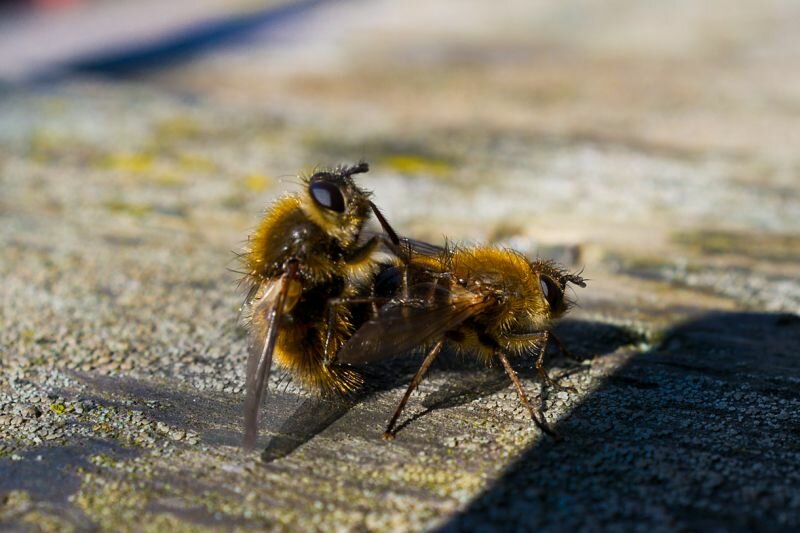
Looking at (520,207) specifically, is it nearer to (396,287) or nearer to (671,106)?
(396,287)

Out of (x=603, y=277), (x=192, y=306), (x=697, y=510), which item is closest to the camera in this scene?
(x=697, y=510)

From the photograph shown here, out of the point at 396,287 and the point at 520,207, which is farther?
the point at 520,207

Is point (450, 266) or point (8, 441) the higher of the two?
point (450, 266)

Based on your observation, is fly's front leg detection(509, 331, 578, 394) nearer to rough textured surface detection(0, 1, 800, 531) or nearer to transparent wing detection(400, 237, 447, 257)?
rough textured surface detection(0, 1, 800, 531)

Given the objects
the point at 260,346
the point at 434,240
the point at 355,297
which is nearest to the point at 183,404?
the point at 260,346

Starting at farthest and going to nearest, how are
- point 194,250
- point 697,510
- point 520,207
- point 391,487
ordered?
point 520,207
point 194,250
point 391,487
point 697,510

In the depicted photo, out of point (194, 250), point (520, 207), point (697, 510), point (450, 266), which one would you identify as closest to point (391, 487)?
point (697, 510)

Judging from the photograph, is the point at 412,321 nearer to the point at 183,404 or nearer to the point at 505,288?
the point at 505,288
